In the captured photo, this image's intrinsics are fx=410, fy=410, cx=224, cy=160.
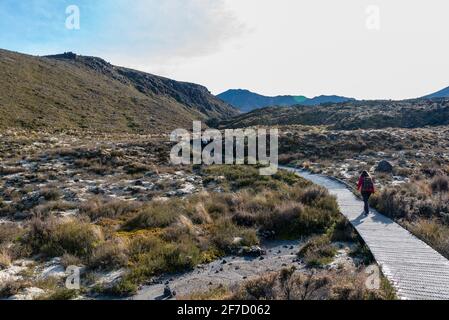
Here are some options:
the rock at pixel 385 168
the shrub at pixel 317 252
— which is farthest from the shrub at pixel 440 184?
the shrub at pixel 317 252

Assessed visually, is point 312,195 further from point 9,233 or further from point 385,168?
point 9,233

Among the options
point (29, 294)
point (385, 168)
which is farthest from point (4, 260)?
point (385, 168)

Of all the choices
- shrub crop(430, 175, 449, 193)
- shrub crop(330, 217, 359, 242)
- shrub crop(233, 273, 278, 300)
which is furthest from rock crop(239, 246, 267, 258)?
shrub crop(430, 175, 449, 193)

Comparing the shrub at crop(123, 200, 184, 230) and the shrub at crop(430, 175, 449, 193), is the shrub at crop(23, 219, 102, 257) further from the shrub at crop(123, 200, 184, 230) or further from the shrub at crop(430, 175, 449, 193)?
the shrub at crop(430, 175, 449, 193)

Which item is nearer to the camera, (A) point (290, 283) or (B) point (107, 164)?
(A) point (290, 283)

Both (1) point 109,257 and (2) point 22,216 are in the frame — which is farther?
(2) point 22,216

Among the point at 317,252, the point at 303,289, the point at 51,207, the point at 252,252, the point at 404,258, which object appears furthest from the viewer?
the point at 51,207

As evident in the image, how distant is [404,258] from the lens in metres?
9.95

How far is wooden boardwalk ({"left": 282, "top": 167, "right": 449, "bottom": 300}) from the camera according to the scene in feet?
26.5

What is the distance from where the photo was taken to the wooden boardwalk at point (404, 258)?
8062 mm

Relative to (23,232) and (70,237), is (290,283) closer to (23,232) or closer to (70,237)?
(70,237)
